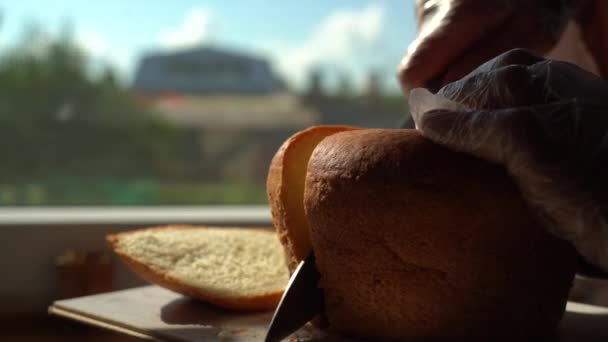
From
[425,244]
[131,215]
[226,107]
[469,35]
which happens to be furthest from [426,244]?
[226,107]

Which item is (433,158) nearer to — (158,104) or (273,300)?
(273,300)

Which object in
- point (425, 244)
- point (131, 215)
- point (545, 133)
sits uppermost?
point (545, 133)

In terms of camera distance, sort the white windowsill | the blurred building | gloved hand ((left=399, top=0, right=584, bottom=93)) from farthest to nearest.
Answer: the blurred building → the white windowsill → gloved hand ((left=399, top=0, right=584, bottom=93))

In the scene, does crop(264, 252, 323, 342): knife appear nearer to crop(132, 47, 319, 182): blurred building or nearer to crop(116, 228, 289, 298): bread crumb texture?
crop(116, 228, 289, 298): bread crumb texture

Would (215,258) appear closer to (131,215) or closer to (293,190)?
(293,190)

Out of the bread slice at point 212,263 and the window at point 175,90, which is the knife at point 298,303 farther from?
the window at point 175,90

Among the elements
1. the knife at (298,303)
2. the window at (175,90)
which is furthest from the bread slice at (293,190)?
the window at (175,90)

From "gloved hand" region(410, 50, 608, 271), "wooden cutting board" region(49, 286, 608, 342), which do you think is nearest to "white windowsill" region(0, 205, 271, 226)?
"wooden cutting board" region(49, 286, 608, 342)
